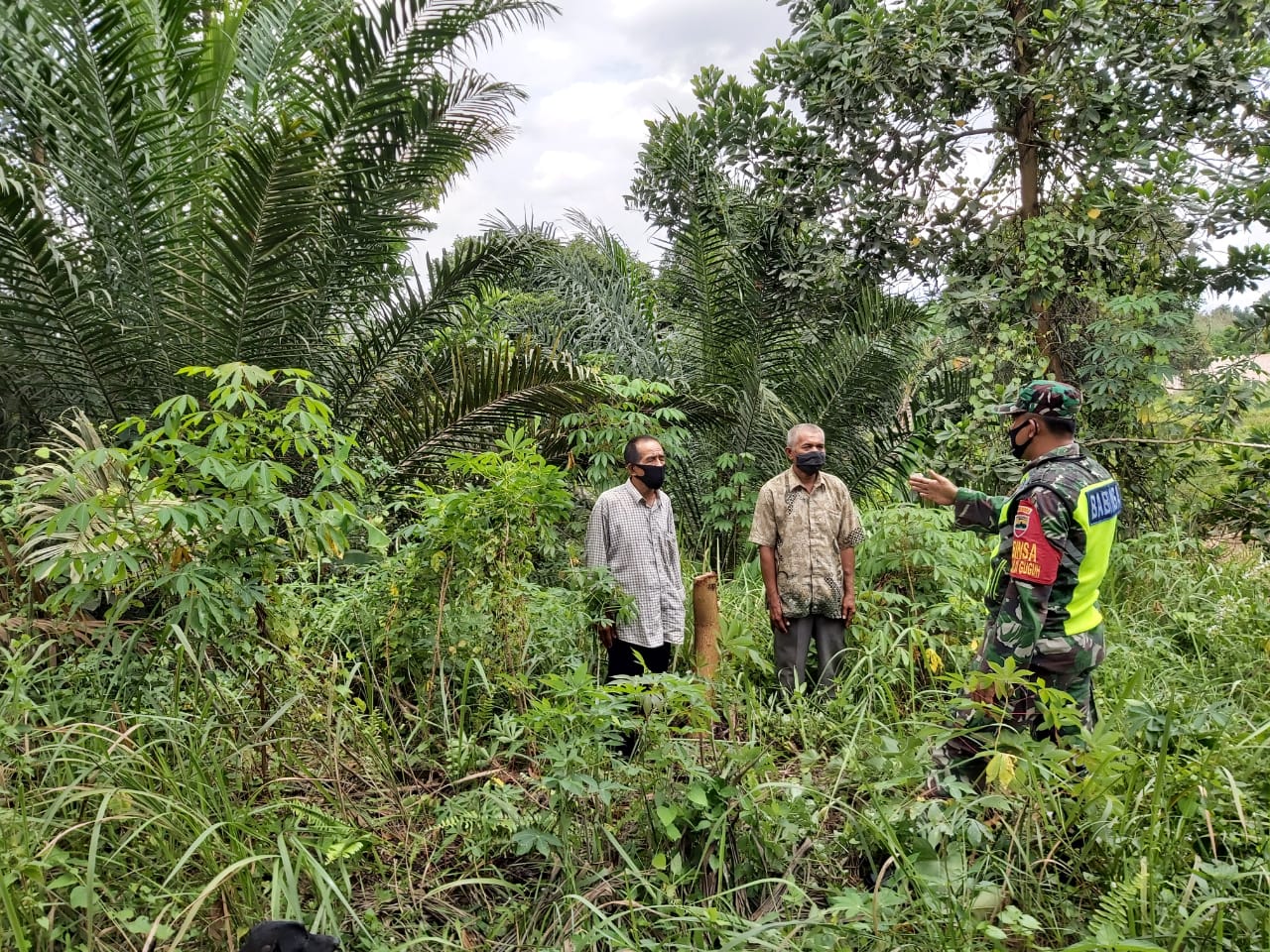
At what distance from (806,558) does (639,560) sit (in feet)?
2.84

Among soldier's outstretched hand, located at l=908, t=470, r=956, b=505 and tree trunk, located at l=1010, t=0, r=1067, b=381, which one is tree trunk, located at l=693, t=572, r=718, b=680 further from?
tree trunk, located at l=1010, t=0, r=1067, b=381

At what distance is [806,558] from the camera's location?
168 inches

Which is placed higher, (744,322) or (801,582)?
(744,322)

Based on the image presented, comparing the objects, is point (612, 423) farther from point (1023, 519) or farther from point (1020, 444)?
point (1023, 519)

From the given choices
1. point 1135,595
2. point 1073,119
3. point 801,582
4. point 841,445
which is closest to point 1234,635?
point 1135,595

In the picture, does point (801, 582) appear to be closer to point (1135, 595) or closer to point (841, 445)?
point (1135, 595)

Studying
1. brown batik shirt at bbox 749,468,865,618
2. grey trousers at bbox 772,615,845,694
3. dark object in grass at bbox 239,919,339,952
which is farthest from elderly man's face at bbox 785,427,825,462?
dark object in grass at bbox 239,919,339,952

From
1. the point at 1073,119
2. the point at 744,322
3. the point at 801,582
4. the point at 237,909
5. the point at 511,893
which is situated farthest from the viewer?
the point at 744,322

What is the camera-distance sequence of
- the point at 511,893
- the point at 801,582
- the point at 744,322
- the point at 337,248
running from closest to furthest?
the point at 511,893, the point at 801,582, the point at 337,248, the point at 744,322

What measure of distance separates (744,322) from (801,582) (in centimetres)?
383

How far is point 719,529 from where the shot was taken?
698 centimetres

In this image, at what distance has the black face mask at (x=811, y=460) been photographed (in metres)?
4.25

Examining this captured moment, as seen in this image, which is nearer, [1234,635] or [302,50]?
[1234,635]

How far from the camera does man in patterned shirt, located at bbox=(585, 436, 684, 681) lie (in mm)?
3998
